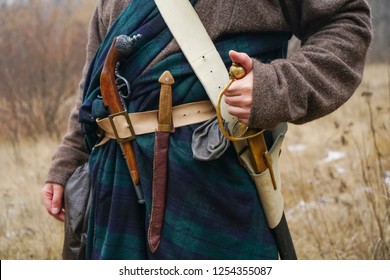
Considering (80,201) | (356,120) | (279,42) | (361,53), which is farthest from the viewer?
(356,120)

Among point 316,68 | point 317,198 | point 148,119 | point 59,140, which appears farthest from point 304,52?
point 59,140

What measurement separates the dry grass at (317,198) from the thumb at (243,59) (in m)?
1.48

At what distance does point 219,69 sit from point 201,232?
1.38 feet

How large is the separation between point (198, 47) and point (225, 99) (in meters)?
0.17

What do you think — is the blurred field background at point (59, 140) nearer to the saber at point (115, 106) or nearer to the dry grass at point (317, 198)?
the dry grass at point (317, 198)

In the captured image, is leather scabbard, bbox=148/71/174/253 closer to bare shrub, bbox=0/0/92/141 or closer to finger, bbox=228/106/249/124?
finger, bbox=228/106/249/124

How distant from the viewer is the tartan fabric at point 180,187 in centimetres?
160

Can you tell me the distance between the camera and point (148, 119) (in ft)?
5.36

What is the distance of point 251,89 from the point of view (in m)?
1.44

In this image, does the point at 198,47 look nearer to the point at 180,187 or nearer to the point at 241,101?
the point at 241,101
